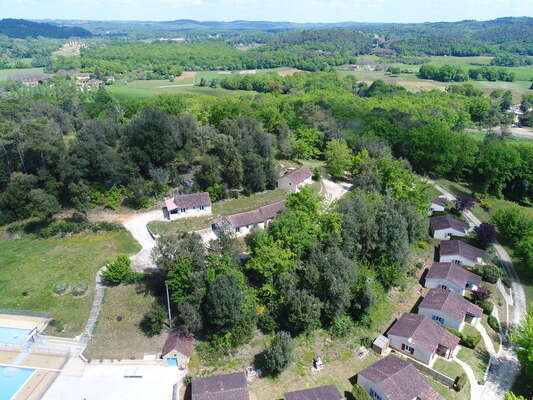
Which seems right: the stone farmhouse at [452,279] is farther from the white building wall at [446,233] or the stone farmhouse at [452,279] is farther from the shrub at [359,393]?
the shrub at [359,393]

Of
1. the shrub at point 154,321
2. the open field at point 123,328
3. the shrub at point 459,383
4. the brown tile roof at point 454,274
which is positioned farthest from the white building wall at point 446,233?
the open field at point 123,328

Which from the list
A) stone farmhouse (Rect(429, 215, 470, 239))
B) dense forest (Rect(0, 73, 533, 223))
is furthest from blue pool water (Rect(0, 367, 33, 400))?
stone farmhouse (Rect(429, 215, 470, 239))

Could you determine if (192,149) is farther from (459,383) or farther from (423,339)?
(459,383)

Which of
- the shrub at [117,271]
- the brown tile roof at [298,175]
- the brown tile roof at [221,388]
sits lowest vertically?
the brown tile roof at [221,388]

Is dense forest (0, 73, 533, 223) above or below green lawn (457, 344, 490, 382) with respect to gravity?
above

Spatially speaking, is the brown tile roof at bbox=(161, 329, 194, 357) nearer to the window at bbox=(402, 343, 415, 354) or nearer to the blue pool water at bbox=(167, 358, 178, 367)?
the blue pool water at bbox=(167, 358, 178, 367)

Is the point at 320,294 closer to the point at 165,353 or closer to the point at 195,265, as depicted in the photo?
the point at 195,265
